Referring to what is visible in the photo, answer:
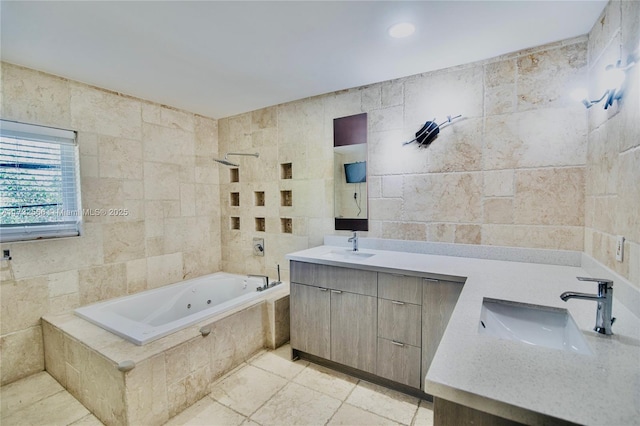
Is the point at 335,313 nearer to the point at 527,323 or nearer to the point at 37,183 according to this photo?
the point at 527,323

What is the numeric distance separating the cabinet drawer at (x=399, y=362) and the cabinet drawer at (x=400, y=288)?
0.33 metres

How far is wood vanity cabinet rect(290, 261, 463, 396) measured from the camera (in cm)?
188

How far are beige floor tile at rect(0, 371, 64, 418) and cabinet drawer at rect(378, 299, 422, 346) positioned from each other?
252 cm

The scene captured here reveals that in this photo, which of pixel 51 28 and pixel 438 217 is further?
pixel 438 217

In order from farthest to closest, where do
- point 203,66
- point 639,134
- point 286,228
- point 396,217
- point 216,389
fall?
point 286,228, point 396,217, point 203,66, point 216,389, point 639,134

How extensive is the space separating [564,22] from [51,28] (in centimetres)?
325

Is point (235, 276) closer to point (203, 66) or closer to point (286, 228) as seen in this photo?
point (286, 228)

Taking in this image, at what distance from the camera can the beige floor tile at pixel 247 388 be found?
78.5 inches

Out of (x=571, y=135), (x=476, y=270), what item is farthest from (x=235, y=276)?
(x=571, y=135)

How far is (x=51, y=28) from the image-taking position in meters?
1.79

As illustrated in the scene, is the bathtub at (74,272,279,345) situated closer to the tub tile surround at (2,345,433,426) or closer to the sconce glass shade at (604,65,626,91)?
the tub tile surround at (2,345,433,426)

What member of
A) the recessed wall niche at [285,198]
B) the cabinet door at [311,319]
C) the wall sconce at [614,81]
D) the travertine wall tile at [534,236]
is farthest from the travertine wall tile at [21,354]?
the wall sconce at [614,81]

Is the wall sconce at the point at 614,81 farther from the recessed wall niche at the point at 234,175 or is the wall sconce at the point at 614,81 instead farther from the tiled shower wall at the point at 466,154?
the recessed wall niche at the point at 234,175

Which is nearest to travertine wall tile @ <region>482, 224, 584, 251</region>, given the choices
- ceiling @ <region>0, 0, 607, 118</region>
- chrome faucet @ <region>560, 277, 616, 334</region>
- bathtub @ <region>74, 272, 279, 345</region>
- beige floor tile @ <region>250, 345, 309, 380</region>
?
chrome faucet @ <region>560, 277, 616, 334</region>
